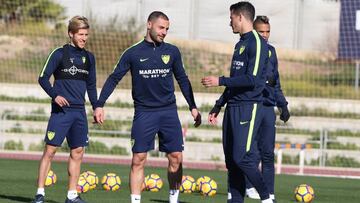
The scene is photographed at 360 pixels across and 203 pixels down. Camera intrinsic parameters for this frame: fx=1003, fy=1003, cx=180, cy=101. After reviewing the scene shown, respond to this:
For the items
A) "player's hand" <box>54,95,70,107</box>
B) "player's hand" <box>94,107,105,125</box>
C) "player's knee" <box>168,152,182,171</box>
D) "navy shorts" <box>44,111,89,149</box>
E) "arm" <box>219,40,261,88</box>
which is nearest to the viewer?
"arm" <box>219,40,261,88</box>

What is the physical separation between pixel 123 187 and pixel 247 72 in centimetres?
490

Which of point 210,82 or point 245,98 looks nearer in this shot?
point 210,82

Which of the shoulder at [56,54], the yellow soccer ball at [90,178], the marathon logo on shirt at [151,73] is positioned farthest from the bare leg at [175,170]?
the yellow soccer ball at [90,178]

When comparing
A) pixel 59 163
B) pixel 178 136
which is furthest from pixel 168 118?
pixel 59 163

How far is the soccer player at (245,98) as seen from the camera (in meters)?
10.3

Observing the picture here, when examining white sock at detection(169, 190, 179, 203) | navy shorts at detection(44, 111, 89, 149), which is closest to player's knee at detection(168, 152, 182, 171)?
white sock at detection(169, 190, 179, 203)

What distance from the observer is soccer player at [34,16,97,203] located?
1173cm

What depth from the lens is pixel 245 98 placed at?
34.3ft

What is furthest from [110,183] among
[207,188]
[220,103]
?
[220,103]

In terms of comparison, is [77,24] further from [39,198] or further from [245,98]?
[245,98]

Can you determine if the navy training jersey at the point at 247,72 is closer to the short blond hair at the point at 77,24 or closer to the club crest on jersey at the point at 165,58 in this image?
the club crest on jersey at the point at 165,58

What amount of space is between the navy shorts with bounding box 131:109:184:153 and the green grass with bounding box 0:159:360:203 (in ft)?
4.95

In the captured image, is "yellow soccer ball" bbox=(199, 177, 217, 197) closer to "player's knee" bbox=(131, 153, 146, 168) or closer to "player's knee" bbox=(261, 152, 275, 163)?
"player's knee" bbox=(261, 152, 275, 163)

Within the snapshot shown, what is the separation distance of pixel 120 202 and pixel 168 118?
5.27 ft
